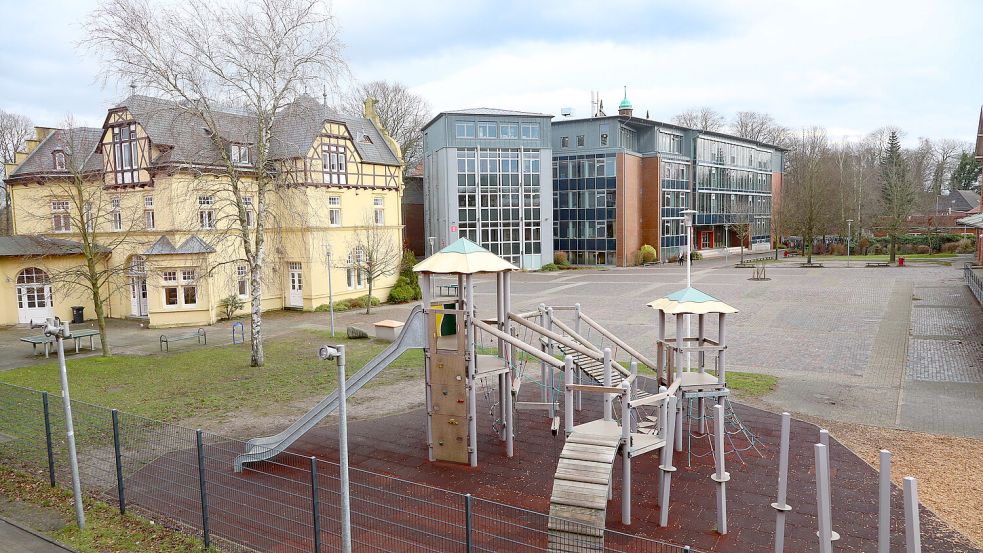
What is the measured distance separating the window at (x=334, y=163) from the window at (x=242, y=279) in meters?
6.06

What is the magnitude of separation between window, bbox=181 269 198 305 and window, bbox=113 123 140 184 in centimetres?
508

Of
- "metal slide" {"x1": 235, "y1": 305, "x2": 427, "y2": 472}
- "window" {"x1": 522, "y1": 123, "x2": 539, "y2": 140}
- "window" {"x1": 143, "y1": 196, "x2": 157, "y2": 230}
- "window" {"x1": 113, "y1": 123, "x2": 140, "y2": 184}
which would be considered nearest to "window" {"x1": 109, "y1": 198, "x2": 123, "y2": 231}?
"window" {"x1": 113, "y1": 123, "x2": 140, "y2": 184}

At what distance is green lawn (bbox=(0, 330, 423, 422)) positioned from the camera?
16453mm

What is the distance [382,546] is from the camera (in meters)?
8.64

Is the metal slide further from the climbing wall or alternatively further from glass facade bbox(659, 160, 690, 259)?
glass facade bbox(659, 160, 690, 259)

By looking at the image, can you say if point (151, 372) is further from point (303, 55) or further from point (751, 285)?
point (751, 285)

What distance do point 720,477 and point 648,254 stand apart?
4805 centimetres

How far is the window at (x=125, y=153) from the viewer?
2972 cm

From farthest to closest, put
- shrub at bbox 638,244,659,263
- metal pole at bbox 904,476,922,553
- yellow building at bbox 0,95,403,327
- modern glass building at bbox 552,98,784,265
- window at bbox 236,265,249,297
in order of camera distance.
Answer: shrub at bbox 638,244,659,263
modern glass building at bbox 552,98,784,265
window at bbox 236,265,249,297
yellow building at bbox 0,95,403,327
metal pole at bbox 904,476,922,553

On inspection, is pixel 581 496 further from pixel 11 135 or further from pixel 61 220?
pixel 11 135

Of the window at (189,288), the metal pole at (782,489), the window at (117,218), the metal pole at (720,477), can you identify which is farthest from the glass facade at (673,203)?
the metal pole at (782,489)

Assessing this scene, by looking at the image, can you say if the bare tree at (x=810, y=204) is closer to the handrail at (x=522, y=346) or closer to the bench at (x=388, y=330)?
the bench at (x=388, y=330)

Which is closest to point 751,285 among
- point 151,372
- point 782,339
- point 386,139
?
point 782,339

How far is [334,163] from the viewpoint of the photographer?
1330 inches
